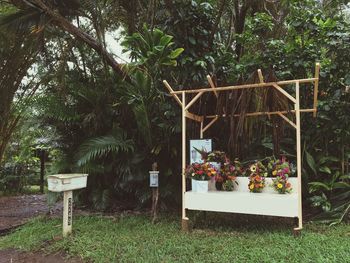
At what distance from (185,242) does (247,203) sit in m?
0.93

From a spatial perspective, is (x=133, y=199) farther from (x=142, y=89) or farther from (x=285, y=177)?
(x=285, y=177)

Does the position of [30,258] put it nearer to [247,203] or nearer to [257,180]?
[247,203]

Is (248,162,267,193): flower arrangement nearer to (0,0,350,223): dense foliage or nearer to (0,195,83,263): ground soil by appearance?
(0,0,350,223): dense foliage

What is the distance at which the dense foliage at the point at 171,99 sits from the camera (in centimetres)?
516

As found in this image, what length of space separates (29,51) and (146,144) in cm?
367

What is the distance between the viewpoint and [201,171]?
4574 millimetres

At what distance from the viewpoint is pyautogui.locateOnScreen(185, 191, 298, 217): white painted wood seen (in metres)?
3.99

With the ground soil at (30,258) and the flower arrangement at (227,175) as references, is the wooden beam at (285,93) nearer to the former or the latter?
the flower arrangement at (227,175)

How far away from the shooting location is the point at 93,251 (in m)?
3.78

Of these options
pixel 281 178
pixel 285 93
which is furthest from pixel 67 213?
pixel 285 93

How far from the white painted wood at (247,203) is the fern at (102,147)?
1.76m

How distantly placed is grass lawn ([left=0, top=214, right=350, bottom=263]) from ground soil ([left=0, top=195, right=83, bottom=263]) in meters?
0.14

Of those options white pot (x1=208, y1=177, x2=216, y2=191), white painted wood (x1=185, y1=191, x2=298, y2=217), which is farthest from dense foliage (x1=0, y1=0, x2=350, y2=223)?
white painted wood (x1=185, y1=191, x2=298, y2=217)

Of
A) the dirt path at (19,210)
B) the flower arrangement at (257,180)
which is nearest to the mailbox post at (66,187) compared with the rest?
the dirt path at (19,210)
